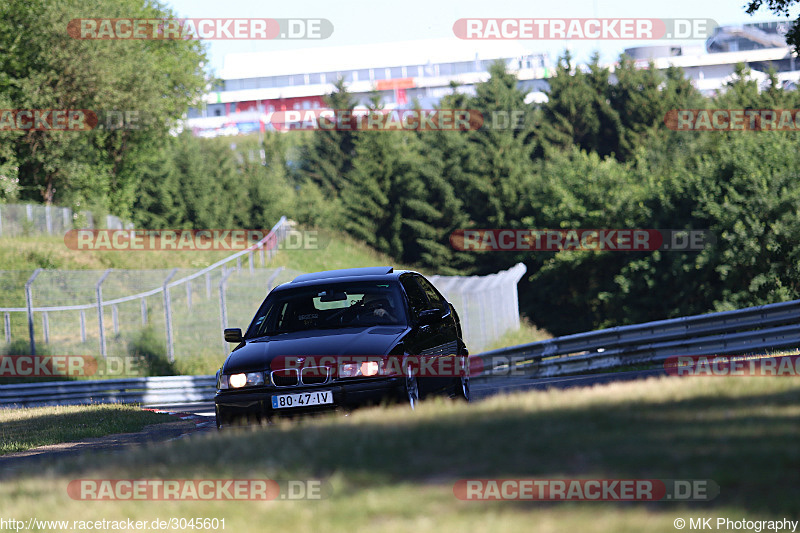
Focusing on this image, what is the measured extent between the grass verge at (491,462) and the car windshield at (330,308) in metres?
3.28

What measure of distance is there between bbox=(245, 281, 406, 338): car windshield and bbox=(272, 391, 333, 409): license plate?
1.24 meters

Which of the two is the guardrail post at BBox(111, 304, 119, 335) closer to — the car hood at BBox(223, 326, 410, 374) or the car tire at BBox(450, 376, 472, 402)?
the car tire at BBox(450, 376, 472, 402)

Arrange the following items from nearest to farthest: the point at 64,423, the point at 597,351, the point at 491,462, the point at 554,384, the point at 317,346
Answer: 1. the point at 491,462
2. the point at 317,346
3. the point at 64,423
4. the point at 554,384
5. the point at 597,351

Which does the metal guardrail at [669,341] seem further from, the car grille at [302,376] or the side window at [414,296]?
the car grille at [302,376]

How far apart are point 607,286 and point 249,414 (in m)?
42.6

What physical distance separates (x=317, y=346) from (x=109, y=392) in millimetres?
13508

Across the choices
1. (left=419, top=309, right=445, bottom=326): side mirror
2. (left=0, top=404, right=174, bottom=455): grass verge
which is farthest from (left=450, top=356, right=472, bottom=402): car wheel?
(left=0, top=404, right=174, bottom=455): grass verge

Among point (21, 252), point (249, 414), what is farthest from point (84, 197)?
point (249, 414)

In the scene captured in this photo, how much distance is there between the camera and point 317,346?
867cm

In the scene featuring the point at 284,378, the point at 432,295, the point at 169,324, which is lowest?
the point at 169,324

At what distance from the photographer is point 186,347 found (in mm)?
26203

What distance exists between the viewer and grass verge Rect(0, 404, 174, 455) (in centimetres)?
1202

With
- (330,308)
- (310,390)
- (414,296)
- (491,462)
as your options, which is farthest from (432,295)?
(491,462)

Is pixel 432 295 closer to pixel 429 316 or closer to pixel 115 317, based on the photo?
pixel 429 316
